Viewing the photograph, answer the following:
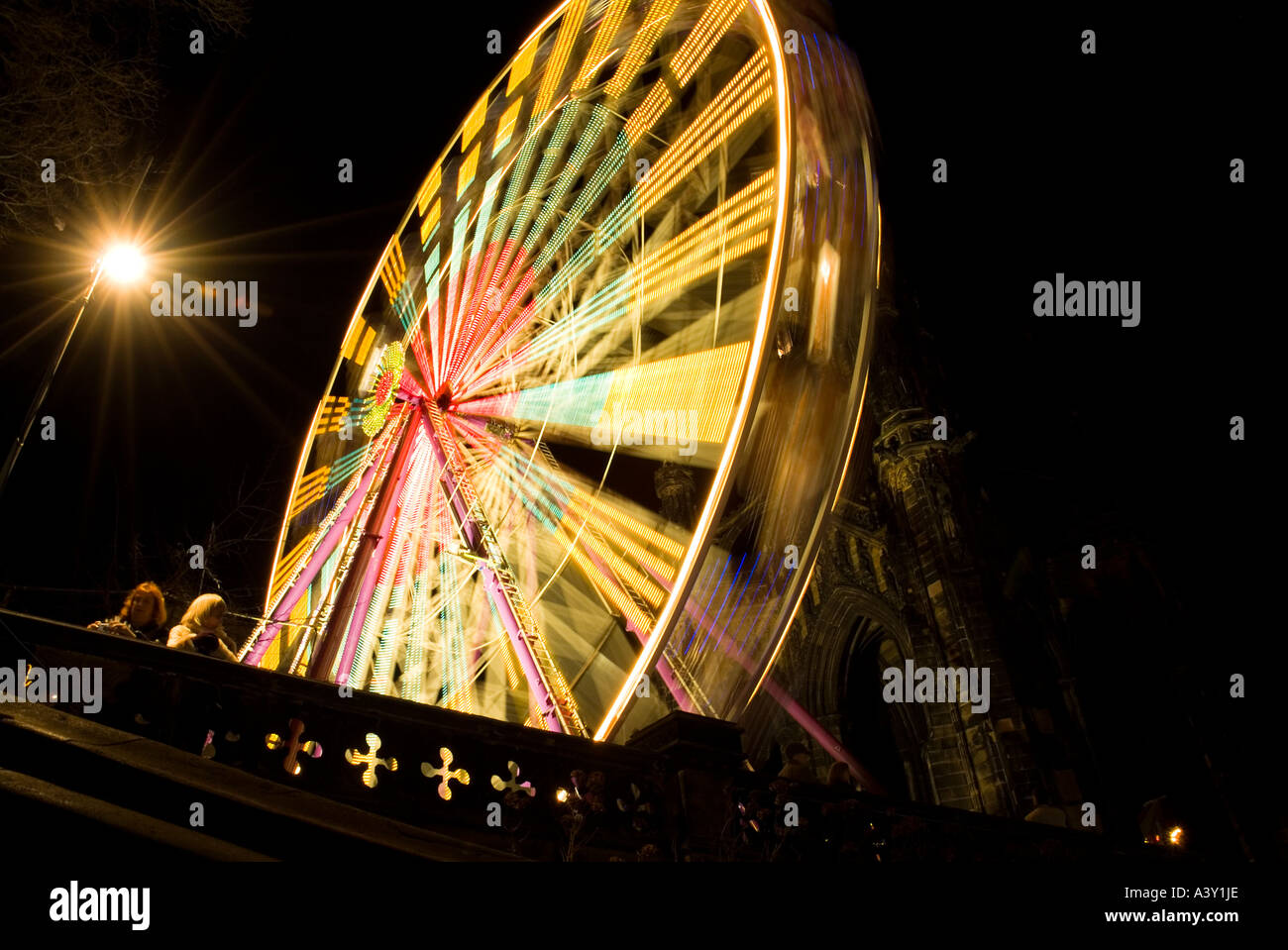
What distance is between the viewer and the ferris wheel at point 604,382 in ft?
25.6

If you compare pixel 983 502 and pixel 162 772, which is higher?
pixel 983 502

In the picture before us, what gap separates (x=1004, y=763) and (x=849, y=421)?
1166 centimetres

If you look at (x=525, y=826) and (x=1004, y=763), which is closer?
(x=525, y=826)

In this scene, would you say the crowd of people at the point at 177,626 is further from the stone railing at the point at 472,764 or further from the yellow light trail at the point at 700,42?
the yellow light trail at the point at 700,42

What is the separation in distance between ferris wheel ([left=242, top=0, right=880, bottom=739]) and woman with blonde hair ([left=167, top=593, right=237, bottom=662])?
1.04 metres

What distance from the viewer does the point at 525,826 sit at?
545cm

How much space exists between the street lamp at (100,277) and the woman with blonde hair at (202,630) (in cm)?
324

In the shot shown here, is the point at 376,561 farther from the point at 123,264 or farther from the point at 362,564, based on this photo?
the point at 123,264

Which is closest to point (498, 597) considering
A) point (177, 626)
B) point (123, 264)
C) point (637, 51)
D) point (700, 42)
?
point (177, 626)

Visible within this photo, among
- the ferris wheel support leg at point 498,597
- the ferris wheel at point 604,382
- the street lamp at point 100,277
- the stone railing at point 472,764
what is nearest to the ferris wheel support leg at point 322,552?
the ferris wheel at point 604,382

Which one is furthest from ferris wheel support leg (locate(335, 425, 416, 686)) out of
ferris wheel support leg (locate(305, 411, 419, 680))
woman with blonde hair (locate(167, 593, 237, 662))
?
woman with blonde hair (locate(167, 593, 237, 662))

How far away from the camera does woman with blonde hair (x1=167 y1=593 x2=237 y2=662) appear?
6465mm
